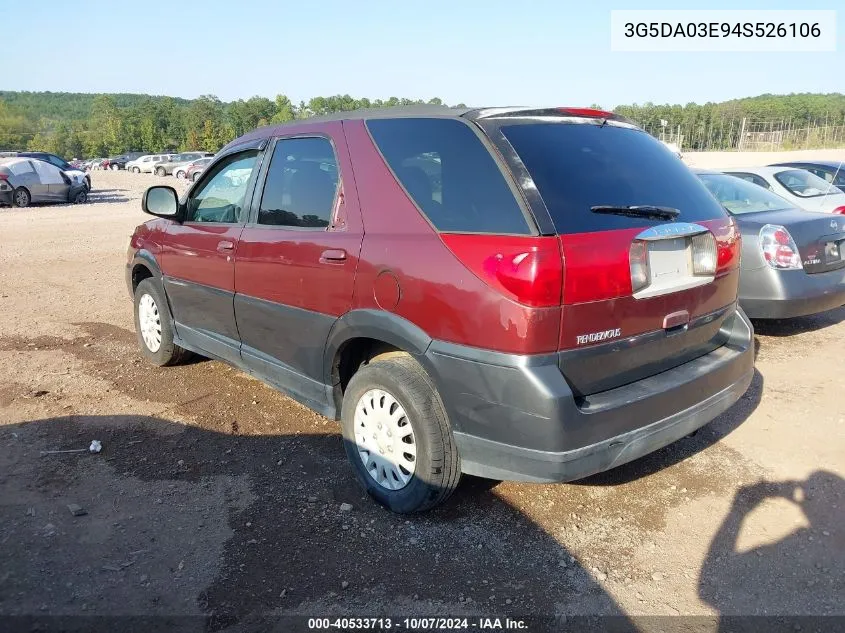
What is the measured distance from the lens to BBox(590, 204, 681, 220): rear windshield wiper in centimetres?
275

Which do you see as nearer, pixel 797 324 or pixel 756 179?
pixel 797 324

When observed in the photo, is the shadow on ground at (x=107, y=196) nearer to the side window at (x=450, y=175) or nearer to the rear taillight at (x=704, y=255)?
the side window at (x=450, y=175)

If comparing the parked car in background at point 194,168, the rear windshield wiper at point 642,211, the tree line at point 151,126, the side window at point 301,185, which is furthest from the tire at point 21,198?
the tree line at point 151,126

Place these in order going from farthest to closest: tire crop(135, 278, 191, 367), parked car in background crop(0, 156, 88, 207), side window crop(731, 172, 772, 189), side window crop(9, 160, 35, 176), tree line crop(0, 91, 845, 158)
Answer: tree line crop(0, 91, 845, 158), side window crop(9, 160, 35, 176), parked car in background crop(0, 156, 88, 207), side window crop(731, 172, 772, 189), tire crop(135, 278, 191, 367)

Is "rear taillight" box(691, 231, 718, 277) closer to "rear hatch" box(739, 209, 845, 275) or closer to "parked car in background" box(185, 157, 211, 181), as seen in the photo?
"rear hatch" box(739, 209, 845, 275)

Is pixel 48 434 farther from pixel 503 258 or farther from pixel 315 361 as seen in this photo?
pixel 503 258

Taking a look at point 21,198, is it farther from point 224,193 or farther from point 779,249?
point 779,249

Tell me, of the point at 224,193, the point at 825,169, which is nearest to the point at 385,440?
the point at 224,193

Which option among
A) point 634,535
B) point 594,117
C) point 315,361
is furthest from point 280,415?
point 594,117

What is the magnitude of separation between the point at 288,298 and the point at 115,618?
176 centimetres

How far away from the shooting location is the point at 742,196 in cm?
653

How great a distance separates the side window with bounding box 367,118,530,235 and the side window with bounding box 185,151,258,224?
1.31 meters

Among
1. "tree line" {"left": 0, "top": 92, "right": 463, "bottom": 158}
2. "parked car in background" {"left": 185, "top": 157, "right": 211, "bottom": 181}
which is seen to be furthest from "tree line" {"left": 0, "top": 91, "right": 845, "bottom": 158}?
"parked car in background" {"left": 185, "top": 157, "right": 211, "bottom": 181}

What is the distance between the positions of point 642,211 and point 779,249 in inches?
132
